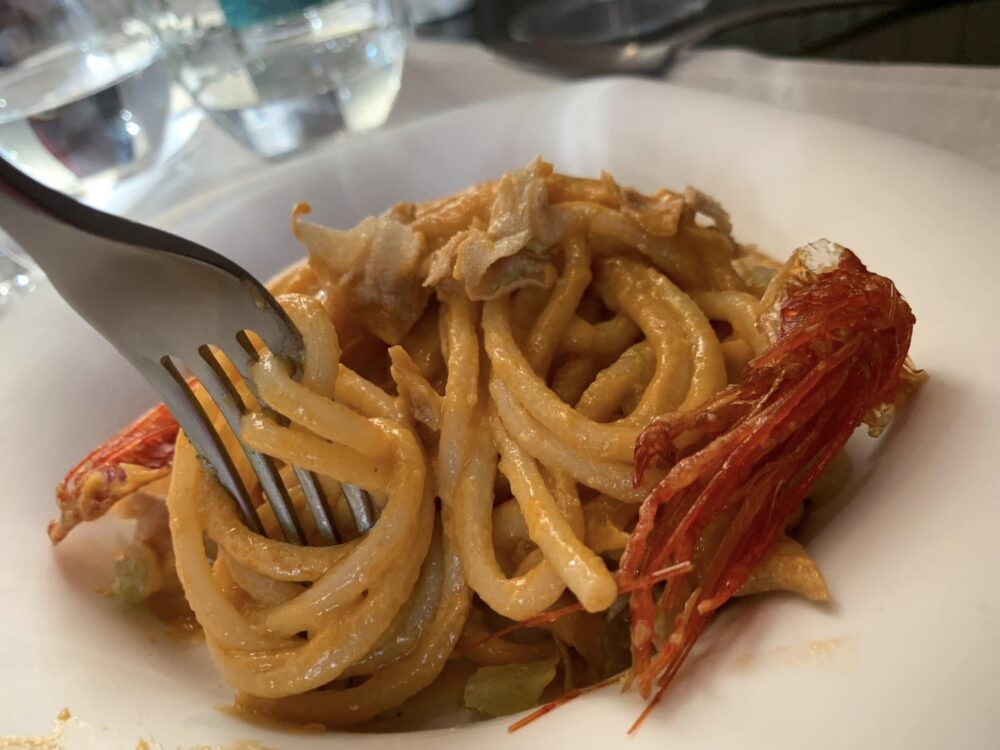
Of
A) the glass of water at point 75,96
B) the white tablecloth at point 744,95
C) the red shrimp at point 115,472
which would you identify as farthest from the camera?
the glass of water at point 75,96

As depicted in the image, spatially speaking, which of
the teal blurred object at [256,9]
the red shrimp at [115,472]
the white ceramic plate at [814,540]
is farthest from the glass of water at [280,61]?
the red shrimp at [115,472]

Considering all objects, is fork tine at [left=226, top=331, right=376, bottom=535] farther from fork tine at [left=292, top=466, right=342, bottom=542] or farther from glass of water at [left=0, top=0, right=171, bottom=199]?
glass of water at [left=0, top=0, right=171, bottom=199]

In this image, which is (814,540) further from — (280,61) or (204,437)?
(280,61)

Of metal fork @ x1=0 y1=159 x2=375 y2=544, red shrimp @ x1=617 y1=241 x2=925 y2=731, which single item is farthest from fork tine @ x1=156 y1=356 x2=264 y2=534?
red shrimp @ x1=617 y1=241 x2=925 y2=731

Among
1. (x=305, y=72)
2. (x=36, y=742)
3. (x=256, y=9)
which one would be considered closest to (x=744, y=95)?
(x=305, y=72)

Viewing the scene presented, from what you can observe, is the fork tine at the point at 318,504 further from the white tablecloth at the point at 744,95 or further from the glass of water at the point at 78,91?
the glass of water at the point at 78,91
